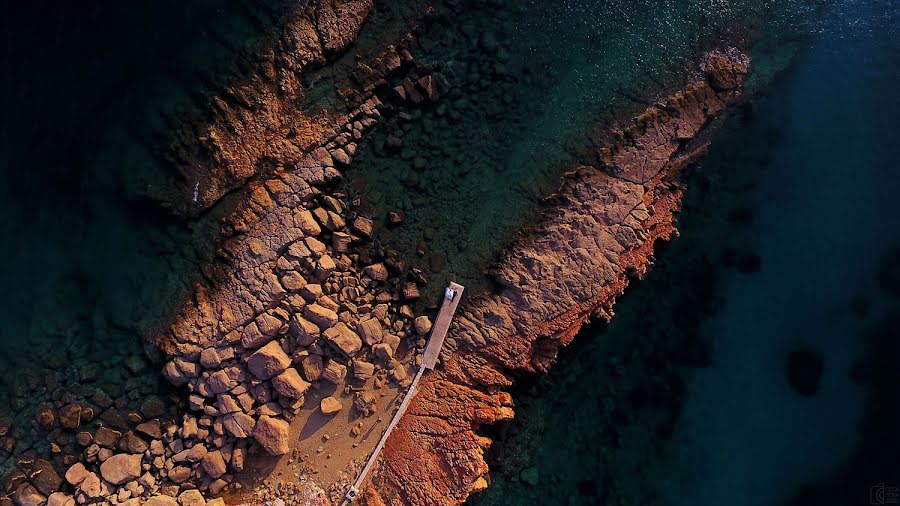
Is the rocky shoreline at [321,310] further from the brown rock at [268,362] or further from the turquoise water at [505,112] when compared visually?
the turquoise water at [505,112]

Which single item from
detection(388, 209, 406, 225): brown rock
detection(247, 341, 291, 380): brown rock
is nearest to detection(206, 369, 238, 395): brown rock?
detection(247, 341, 291, 380): brown rock

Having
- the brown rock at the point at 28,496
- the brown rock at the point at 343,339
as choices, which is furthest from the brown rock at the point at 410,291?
the brown rock at the point at 28,496

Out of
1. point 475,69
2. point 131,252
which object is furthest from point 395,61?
point 131,252

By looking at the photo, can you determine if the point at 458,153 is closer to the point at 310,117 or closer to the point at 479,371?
the point at 310,117

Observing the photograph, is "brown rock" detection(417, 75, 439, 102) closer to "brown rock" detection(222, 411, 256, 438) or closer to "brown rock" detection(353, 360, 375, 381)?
"brown rock" detection(353, 360, 375, 381)

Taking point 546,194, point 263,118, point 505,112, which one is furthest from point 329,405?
point 505,112

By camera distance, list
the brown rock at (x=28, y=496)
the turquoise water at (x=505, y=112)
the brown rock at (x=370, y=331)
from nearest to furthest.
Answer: the brown rock at (x=28, y=496)
the brown rock at (x=370, y=331)
the turquoise water at (x=505, y=112)
